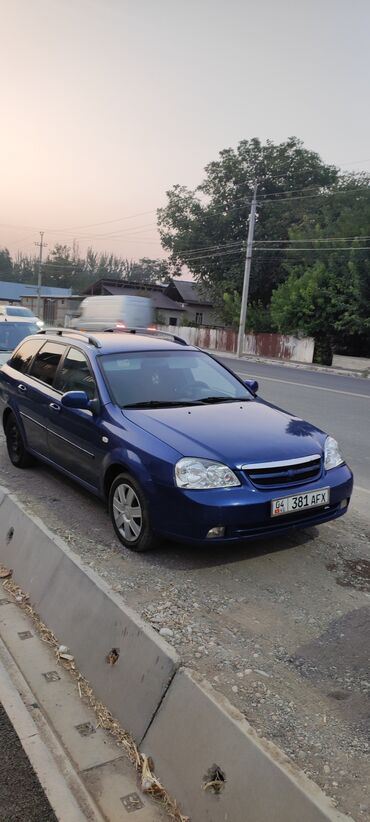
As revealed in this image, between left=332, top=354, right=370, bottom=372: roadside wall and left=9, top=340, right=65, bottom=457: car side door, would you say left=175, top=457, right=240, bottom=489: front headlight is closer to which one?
left=9, top=340, right=65, bottom=457: car side door

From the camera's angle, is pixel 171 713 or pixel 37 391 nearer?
pixel 171 713

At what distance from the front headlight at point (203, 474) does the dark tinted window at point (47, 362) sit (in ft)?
7.89

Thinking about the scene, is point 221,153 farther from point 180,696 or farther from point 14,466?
point 180,696

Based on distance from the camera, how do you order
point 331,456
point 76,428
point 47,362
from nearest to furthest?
point 331,456, point 76,428, point 47,362

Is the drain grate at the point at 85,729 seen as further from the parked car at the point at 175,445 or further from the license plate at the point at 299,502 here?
the license plate at the point at 299,502

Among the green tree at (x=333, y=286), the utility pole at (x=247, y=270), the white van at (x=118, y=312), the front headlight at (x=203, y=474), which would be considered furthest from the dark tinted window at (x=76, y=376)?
the utility pole at (x=247, y=270)

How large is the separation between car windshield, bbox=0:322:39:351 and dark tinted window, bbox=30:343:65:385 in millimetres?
5169

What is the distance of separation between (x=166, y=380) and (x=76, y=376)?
830 millimetres

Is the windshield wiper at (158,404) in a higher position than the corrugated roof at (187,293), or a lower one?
lower

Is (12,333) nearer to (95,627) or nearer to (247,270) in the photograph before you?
(95,627)

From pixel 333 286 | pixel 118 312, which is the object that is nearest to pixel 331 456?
pixel 118 312

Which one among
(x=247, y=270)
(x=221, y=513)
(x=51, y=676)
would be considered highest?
(x=247, y=270)

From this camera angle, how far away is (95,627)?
10.2ft

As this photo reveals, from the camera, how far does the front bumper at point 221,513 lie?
3596mm
